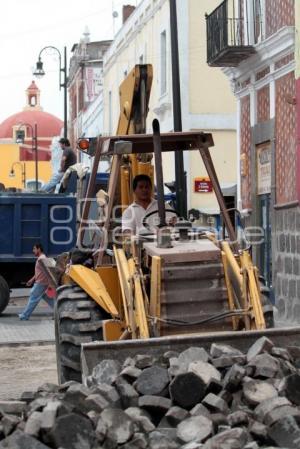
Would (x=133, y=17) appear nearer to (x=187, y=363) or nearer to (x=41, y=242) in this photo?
(x=41, y=242)

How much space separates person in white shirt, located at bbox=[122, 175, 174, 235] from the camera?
1035cm

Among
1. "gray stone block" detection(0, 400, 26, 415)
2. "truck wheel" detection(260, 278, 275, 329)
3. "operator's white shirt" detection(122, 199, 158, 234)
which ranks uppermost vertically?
"operator's white shirt" detection(122, 199, 158, 234)

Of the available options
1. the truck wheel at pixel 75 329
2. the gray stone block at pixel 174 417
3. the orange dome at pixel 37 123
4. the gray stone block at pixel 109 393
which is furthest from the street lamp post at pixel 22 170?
the gray stone block at pixel 174 417

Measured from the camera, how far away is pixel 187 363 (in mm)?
8039

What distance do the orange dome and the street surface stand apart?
6278cm

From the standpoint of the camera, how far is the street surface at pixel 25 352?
41.2 feet

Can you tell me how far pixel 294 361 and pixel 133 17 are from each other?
31.2m

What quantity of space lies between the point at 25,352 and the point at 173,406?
873 centimetres

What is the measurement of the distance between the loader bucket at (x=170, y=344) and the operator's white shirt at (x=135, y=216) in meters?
1.80


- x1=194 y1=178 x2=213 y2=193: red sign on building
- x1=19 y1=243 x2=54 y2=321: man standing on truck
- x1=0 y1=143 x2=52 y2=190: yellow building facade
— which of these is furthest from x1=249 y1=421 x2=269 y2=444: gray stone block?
x1=0 y1=143 x2=52 y2=190: yellow building facade

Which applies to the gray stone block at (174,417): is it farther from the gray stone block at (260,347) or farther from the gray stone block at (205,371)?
the gray stone block at (260,347)

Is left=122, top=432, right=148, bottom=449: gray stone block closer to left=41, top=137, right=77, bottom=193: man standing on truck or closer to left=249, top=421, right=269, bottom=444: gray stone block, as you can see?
left=249, top=421, right=269, bottom=444: gray stone block

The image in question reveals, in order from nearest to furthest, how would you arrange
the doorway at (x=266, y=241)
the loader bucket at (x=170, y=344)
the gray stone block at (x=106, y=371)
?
the gray stone block at (x=106, y=371), the loader bucket at (x=170, y=344), the doorway at (x=266, y=241)

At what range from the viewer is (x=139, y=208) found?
10539mm
